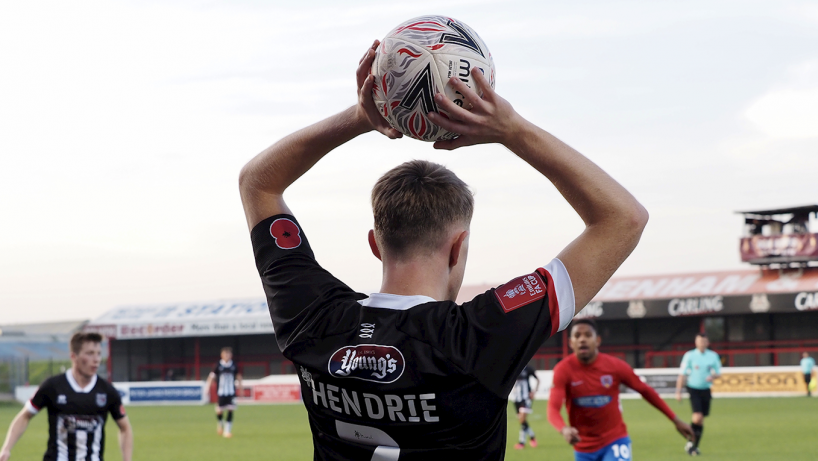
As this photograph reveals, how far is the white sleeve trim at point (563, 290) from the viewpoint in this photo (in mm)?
2176

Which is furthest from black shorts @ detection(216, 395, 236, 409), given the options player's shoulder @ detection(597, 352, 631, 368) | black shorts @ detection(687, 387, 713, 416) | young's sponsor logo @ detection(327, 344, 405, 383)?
young's sponsor logo @ detection(327, 344, 405, 383)

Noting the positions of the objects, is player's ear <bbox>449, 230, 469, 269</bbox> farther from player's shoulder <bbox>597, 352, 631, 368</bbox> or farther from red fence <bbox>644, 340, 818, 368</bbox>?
red fence <bbox>644, 340, 818, 368</bbox>

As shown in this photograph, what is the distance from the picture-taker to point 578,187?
224 centimetres

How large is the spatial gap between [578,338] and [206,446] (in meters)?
12.5

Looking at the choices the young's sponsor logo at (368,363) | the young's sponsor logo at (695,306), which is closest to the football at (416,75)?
the young's sponsor logo at (368,363)

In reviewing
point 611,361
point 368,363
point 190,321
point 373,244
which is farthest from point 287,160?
point 190,321

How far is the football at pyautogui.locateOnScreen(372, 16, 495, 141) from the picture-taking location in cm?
251

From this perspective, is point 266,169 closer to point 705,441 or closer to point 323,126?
point 323,126

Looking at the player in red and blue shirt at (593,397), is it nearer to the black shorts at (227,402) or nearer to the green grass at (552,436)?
the green grass at (552,436)

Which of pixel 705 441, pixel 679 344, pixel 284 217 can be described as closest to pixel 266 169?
pixel 284 217

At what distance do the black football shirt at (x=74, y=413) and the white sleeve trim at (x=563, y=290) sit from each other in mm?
6698

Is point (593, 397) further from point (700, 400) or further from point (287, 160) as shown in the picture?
point (700, 400)

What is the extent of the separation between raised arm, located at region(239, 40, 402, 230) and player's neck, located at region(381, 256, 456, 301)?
1.41ft

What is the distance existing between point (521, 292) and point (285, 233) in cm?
77
